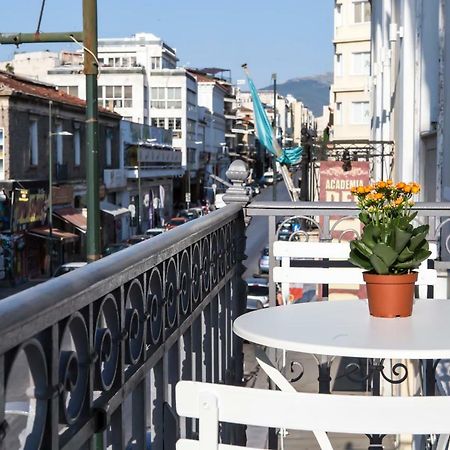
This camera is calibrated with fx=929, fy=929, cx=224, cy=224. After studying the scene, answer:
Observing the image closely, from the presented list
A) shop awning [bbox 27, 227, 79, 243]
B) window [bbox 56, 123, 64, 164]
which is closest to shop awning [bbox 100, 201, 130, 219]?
window [bbox 56, 123, 64, 164]

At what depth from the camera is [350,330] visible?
330 centimetres

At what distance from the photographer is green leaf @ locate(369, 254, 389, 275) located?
3.50 metres

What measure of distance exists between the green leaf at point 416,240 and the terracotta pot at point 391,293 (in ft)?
0.35

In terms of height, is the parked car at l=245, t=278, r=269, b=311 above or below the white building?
below

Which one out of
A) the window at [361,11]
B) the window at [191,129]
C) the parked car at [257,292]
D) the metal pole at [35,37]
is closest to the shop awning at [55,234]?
the parked car at [257,292]

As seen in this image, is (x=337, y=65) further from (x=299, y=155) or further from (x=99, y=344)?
(x=99, y=344)

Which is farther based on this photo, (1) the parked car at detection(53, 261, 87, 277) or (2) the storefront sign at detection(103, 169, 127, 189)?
(2) the storefront sign at detection(103, 169, 127, 189)

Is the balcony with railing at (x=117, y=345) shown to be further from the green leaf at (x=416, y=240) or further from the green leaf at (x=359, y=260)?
the green leaf at (x=416, y=240)

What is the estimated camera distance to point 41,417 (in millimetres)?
1806

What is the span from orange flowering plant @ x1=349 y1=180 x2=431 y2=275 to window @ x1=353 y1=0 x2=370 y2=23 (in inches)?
1924

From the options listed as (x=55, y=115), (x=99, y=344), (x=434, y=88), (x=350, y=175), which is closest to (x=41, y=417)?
(x=99, y=344)

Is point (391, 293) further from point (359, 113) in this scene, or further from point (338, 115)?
point (338, 115)

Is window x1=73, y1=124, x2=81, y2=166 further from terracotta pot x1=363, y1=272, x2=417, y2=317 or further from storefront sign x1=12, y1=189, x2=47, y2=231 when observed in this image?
terracotta pot x1=363, y1=272, x2=417, y2=317

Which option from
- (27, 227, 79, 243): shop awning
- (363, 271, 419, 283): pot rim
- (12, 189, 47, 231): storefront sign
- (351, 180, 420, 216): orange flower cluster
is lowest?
(27, 227, 79, 243): shop awning
